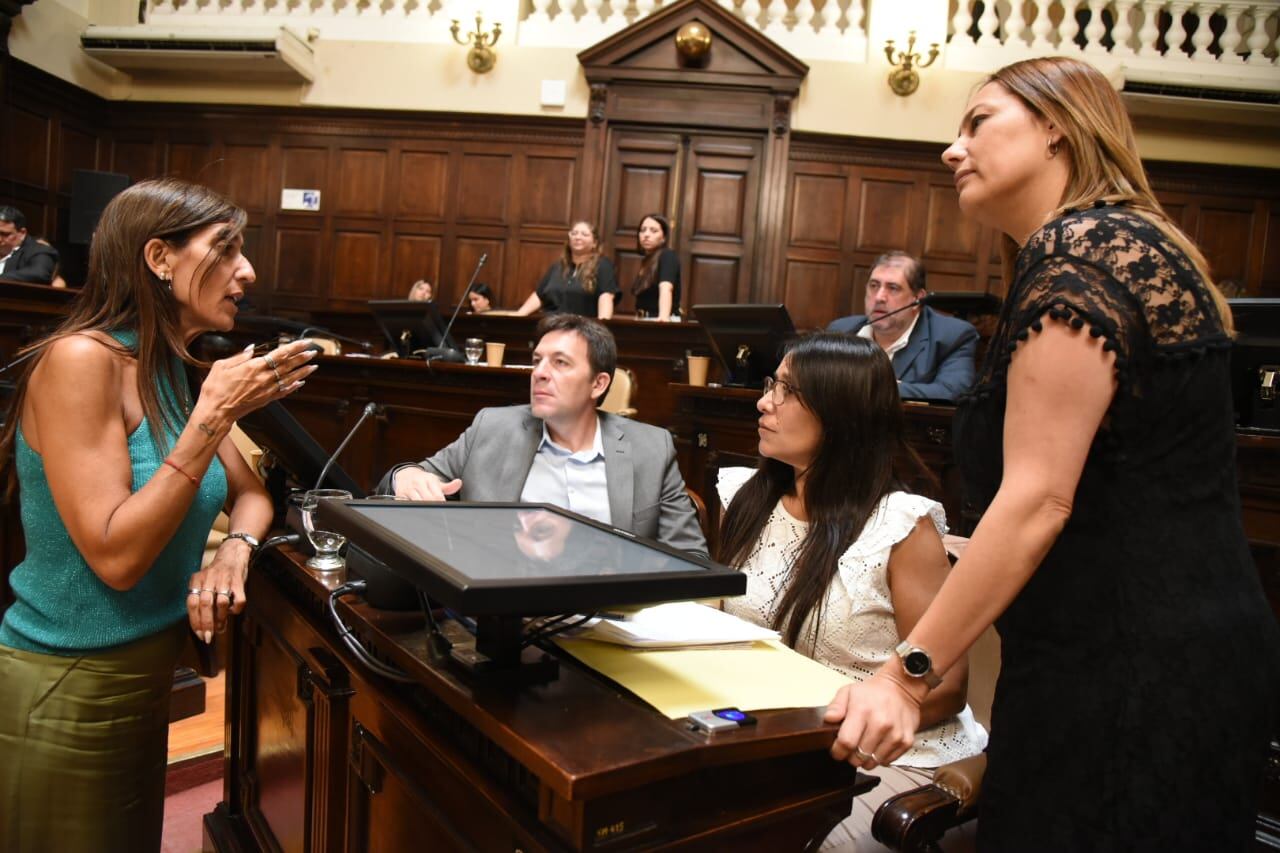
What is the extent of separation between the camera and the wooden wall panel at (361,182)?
741 centimetres

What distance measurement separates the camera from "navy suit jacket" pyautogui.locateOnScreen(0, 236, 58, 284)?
578 cm

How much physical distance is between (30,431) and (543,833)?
1071 mm

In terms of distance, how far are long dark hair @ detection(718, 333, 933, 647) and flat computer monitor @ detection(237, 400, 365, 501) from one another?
29.6 inches

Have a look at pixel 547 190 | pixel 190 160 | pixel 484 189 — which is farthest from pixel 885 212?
pixel 190 160

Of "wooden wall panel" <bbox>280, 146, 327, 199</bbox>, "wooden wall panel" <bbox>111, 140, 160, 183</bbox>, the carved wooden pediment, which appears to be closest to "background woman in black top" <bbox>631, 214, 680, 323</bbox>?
the carved wooden pediment

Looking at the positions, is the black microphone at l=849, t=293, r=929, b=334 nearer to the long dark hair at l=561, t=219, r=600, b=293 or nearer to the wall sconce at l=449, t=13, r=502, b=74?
the long dark hair at l=561, t=219, r=600, b=293

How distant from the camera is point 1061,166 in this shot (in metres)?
0.95

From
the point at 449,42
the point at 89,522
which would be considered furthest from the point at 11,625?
the point at 449,42

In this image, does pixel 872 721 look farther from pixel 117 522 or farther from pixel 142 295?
pixel 142 295

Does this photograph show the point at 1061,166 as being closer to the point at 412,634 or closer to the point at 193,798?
the point at 412,634

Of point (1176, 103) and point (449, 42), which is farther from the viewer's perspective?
point (449, 42)

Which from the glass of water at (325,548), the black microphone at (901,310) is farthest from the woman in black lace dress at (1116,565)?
the black microphone at (901,310)

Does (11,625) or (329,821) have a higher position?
(11,625)

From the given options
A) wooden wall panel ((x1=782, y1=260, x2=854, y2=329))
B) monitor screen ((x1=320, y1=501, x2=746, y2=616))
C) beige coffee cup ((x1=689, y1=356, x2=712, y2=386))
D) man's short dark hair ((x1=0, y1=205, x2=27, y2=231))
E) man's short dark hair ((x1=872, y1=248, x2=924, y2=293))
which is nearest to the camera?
monitor screen ((x1=320, y1=501, x2=746, y2=616))
